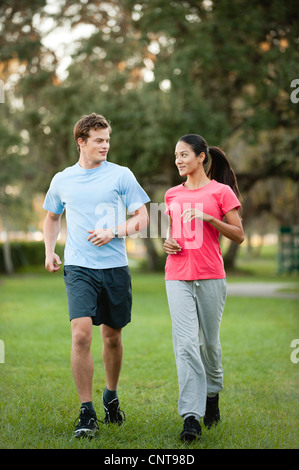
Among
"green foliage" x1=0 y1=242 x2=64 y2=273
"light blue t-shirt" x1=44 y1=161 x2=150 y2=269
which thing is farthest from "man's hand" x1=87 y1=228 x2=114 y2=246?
"green foliage" x1=0 y1=242 x2=64 y2=273

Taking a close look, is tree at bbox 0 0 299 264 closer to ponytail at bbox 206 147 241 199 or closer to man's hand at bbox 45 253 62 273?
ponytail at bbox 206 147 241 199

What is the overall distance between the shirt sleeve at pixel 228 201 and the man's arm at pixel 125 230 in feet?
2.00

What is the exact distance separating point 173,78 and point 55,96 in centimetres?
369

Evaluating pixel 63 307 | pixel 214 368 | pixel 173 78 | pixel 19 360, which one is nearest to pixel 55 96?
pixel 173 78

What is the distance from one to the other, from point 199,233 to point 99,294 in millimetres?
892

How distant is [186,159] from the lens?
188 inches

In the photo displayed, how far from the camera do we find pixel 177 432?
4.74 meters

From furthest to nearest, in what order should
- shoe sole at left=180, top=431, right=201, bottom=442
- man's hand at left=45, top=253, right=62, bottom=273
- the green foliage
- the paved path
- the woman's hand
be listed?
the green foliage < the paved path < man's hand at left=45, top=253, right=62, bottom=273 < the woman's hand < shoe sole at left=180, top=431, right=201, bottom=442

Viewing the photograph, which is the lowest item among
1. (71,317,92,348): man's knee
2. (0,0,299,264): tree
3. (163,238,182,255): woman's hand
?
(71,317,92,348): man's knee

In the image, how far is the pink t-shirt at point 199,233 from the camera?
4.68 meters

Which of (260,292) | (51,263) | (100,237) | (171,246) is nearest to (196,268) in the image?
(171,246)

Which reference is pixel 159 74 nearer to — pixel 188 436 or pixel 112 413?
pixel 112 413

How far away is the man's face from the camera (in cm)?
490

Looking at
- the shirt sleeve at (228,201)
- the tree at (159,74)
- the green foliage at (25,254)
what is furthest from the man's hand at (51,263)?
the green foliage at (25,254)
